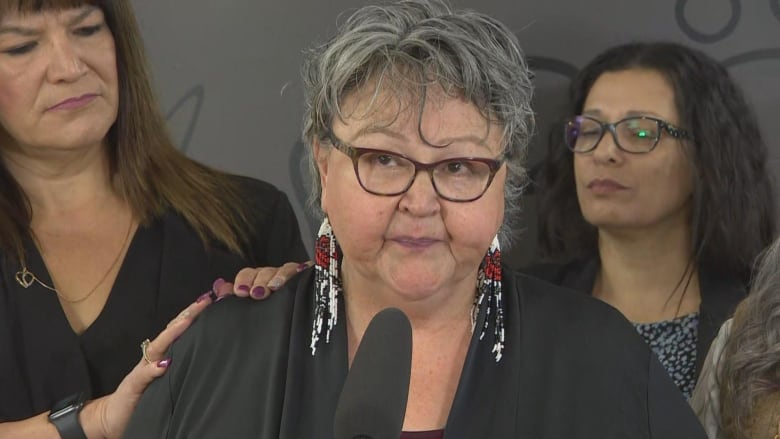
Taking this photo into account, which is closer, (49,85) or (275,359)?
(275,359)

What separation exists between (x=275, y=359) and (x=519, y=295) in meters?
0.38

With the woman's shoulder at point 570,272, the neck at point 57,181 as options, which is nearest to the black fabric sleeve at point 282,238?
the neck at point 57,181

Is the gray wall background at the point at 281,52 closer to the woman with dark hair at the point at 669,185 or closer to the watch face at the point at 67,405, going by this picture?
the woman with dark hair at the point at 669,185

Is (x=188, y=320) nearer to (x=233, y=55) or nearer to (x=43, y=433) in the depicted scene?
(x=43, y=433)

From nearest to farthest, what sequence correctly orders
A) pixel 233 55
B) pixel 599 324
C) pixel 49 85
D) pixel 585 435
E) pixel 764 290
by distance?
pixel 585 435, pixel 599 324, pixel 764 290, pixel 49 85, pixel 233 55

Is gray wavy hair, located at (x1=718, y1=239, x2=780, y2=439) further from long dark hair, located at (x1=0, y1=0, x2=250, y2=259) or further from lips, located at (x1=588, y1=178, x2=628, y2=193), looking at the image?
A: long dark hair, located at (x1=0, y1=0, x2=250, y2=259)

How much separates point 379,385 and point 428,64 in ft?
1.99

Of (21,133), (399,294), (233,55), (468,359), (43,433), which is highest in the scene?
(233,55)

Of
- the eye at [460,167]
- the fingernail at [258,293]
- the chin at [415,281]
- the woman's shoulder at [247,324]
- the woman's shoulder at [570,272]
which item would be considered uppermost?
the eye at [460,167]

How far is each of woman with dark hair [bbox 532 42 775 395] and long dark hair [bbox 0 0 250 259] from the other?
87 centimetres

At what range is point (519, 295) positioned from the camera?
A: 1658 mm

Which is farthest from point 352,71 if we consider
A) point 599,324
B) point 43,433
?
point 43,433

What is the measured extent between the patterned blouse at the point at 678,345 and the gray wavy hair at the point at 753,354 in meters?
0.51

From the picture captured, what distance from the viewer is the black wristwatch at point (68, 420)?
189cm
